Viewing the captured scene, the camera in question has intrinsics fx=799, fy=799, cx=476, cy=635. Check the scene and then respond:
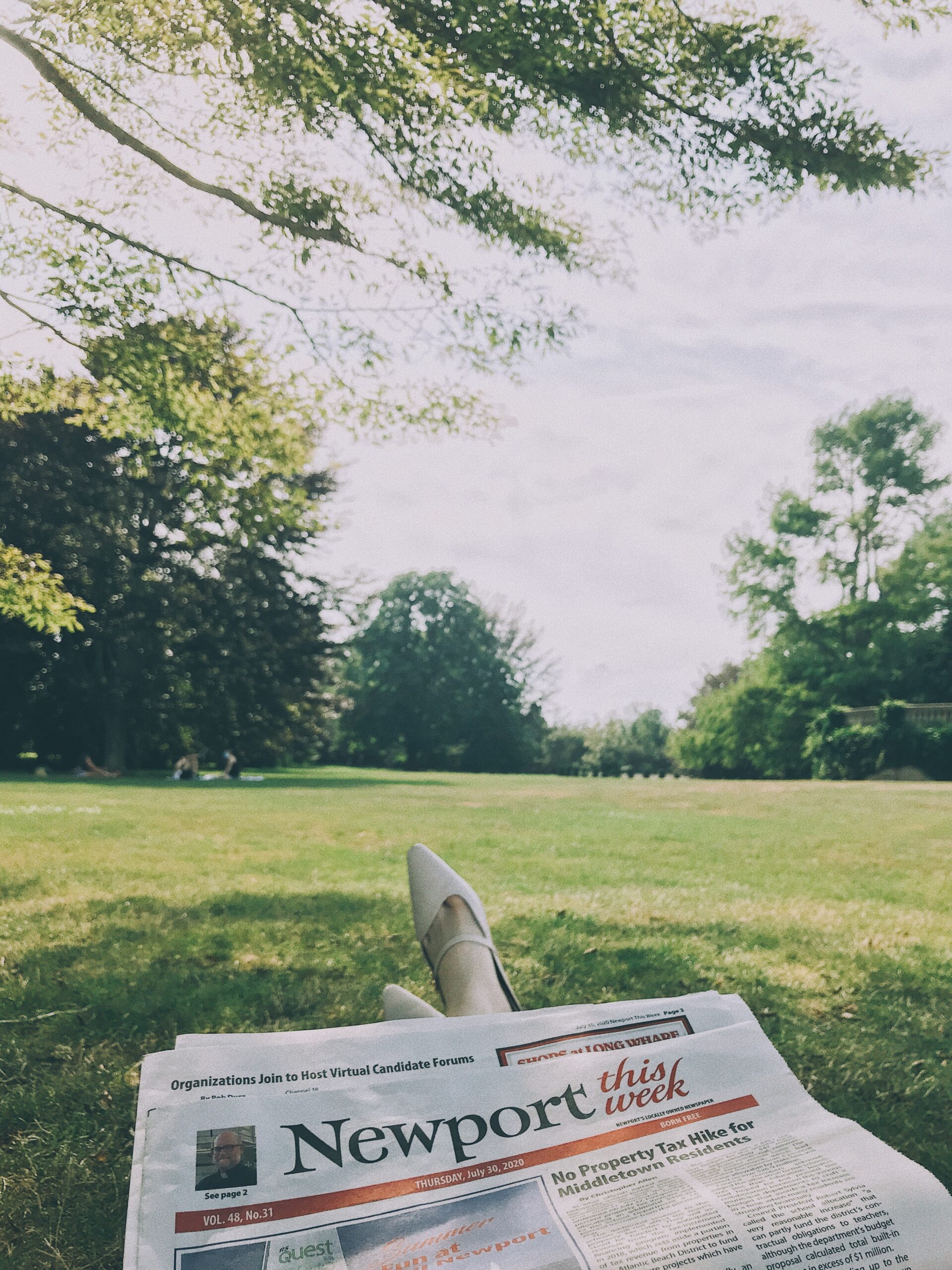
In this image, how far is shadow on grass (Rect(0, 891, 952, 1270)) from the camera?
1.44m

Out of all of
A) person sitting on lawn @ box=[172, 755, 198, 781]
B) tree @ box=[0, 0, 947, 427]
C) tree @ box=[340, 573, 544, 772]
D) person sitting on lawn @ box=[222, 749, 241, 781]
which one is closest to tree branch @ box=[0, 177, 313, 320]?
tree @ box=[0, 0, 947, 427]

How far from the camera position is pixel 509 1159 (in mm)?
939

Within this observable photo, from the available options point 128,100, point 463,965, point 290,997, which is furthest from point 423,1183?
point 128,100

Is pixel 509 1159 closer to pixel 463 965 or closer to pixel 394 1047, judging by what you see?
pixel 394 1047

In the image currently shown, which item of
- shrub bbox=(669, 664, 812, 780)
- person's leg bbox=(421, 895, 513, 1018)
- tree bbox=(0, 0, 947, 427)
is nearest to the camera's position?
person's leg bbox=(421, 895, 513, 1018)

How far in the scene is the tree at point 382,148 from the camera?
373 centimetres

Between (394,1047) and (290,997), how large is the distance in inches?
53.8

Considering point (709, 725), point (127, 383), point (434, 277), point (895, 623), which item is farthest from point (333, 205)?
point (709, 725)

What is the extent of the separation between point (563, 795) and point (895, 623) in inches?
600

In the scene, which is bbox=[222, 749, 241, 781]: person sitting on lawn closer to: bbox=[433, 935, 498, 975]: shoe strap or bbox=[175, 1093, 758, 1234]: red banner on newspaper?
bbox=[433, 935, 498, 975]: shoe strap

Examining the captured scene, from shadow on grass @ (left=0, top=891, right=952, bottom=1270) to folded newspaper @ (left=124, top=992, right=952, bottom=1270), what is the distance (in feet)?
1.70

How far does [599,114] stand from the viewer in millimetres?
4039

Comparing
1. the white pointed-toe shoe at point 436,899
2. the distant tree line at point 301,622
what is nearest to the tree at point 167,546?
the distant tree line at point 301,622

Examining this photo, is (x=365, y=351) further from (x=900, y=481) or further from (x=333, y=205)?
(x=900, y=481)
